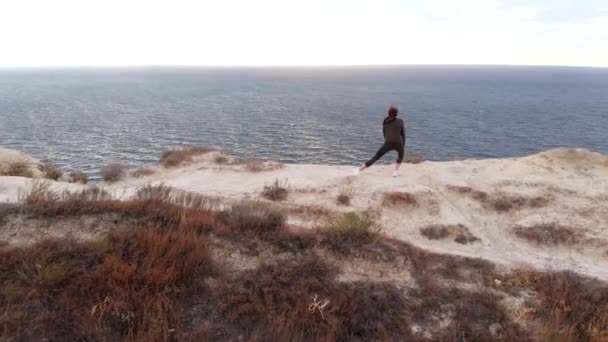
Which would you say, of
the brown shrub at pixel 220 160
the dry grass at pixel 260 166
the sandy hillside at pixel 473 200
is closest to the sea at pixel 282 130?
the brown shrub at pixel 220 160

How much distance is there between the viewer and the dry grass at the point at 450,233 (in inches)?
441

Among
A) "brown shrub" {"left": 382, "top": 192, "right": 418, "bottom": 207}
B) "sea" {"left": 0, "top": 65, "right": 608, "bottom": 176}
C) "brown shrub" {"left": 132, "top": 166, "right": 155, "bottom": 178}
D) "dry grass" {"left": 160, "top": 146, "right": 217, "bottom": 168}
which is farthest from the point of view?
"sea" {"left": 0, "top": 65, "right": 608, "bottom": 176}

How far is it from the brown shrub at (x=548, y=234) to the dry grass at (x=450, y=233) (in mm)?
1768

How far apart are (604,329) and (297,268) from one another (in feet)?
16.6

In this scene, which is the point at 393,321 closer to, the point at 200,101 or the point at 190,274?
the point at 190,274

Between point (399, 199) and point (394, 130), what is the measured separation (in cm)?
271

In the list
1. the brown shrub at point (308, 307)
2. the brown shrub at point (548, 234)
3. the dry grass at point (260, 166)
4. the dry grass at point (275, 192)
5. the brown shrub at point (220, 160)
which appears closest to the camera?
the brown shrub at point (308, 307)

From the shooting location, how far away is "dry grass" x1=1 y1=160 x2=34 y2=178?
18188 millimetres

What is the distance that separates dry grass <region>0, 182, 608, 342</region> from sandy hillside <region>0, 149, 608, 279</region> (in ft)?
5.89

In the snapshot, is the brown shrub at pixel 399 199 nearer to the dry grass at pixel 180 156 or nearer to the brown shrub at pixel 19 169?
the dry grass at pixel 180 156

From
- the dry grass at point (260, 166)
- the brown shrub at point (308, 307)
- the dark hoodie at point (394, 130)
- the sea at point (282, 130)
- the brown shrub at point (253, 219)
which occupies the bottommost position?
the sea at point (282, 130)

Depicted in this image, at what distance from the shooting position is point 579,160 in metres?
17.7

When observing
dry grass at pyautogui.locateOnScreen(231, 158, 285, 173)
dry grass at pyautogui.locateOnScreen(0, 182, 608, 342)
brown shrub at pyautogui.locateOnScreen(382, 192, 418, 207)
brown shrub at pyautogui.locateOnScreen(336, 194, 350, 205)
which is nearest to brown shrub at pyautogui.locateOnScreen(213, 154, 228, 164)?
dry grass at pyautogui.locateOnScreen(231, 158, 285, 173)

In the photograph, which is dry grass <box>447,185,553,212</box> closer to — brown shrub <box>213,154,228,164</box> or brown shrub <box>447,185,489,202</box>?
brown shrub <box>447,185,489,202</box>
